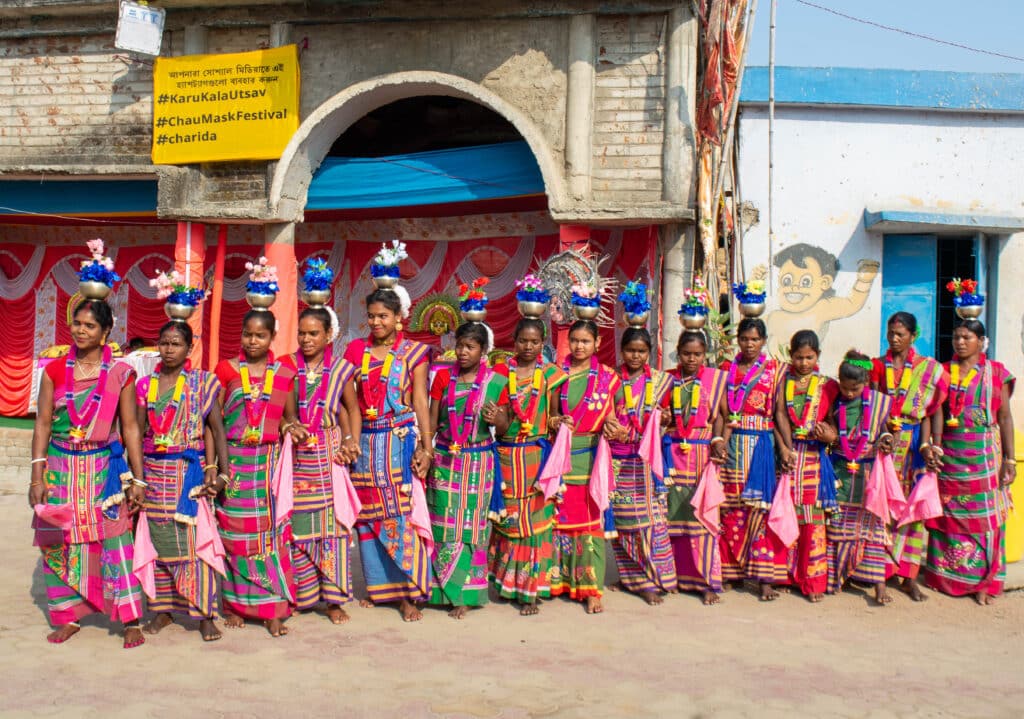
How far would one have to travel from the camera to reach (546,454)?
5.41 m

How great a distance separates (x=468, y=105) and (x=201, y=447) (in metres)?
8.08

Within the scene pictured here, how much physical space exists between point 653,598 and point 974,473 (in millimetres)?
2040

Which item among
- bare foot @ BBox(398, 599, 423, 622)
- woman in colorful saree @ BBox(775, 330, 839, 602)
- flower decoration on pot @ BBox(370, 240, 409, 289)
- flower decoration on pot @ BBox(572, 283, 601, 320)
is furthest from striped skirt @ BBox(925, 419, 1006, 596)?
flower decoration on pot @ BBox(370, 240, 409, 289)

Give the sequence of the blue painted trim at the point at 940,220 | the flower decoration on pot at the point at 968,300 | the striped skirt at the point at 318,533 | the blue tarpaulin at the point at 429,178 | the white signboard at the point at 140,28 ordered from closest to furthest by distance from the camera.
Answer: the striped skirt at the point at 318,533
the flower decoration on pot at the point at 968,300
the white signboard at the point at 140,28
the blue tarpaulin at the point at 429,178
the blue painted trim at the point at 940,220

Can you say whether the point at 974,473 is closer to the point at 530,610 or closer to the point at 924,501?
the point at 924,501

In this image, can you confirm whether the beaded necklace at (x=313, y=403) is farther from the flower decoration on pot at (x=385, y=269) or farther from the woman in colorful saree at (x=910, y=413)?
the woman in colorful saree at (x=910, y=413)

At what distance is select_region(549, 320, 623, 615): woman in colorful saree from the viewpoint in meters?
5.42

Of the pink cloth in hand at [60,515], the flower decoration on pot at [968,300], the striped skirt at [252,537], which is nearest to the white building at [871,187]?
the flower decoration on pot at [968,300]

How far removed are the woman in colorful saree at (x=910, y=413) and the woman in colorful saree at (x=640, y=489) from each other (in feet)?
4.39

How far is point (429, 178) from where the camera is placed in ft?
32.0

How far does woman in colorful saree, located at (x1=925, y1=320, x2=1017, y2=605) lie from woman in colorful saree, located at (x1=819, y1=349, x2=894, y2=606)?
0.45m

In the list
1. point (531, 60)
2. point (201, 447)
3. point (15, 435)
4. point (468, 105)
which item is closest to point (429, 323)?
point (468, 105)

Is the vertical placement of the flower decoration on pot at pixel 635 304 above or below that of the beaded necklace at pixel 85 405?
above

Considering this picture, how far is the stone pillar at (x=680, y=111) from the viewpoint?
8.44m
